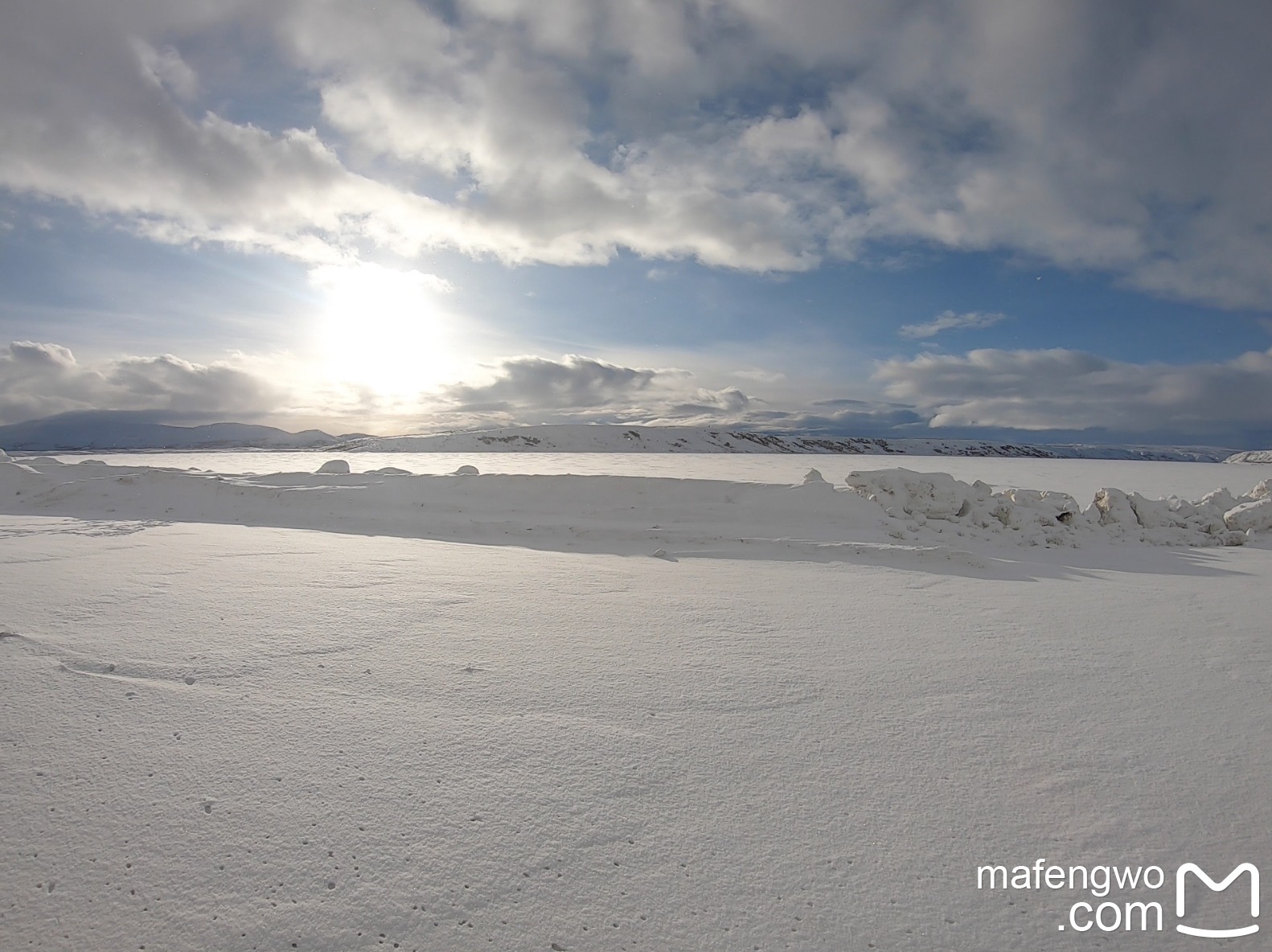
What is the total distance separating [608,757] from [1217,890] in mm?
1323

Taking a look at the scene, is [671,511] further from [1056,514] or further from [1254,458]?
[1254,458]

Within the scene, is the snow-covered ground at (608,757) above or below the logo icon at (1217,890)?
above

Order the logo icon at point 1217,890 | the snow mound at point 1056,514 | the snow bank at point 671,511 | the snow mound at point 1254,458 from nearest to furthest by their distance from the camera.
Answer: the logo icon at point 1217,890, the snow bank at point 671,511, the snow mound at point 1056,514, the snow mound at point 1254,458

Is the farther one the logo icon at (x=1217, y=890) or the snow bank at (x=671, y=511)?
the snow bank at (x=671, y=511)

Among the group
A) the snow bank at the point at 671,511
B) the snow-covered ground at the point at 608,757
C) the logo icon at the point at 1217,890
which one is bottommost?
the logo icon at the point at 1217,890

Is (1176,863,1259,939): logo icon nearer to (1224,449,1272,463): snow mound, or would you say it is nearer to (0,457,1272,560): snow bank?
(0,457,1272,560): snow bank

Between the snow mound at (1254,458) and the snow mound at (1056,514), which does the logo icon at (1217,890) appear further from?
the snow mound at (1254,458)

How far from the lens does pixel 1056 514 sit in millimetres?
5891

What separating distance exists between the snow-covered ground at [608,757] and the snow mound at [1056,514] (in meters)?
1.93

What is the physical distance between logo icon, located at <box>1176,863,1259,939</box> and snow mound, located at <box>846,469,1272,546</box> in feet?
15.2

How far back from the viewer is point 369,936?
1.07 meters

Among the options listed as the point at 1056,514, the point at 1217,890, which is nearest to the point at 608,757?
the point at 1217,890

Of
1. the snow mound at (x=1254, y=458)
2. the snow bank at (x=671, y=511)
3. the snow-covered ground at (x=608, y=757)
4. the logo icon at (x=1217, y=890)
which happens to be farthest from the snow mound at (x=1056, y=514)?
the snow mound at (x=1254, y=458)

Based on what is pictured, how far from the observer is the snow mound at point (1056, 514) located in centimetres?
565
